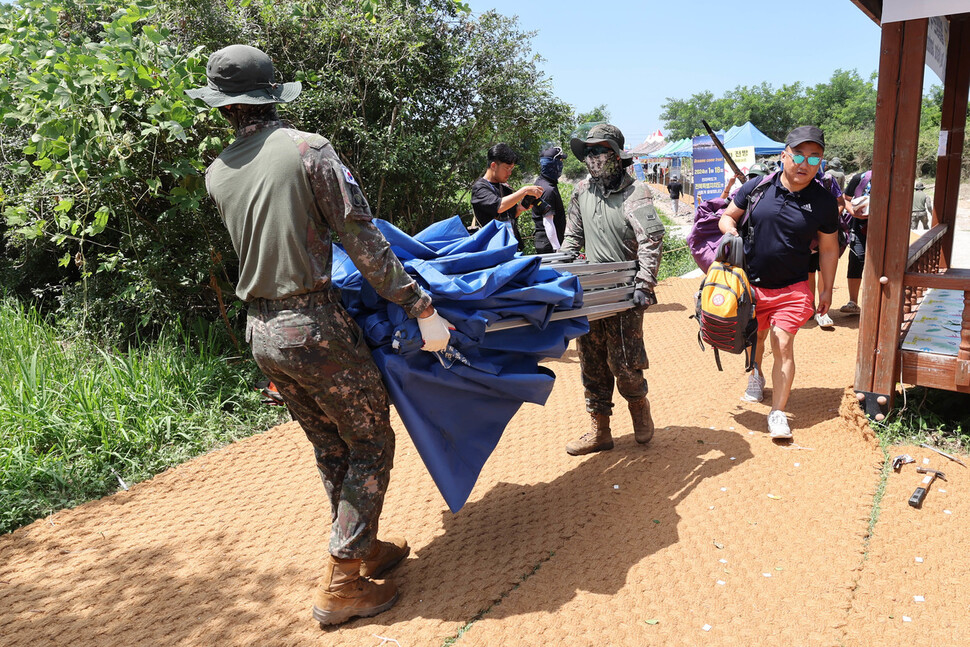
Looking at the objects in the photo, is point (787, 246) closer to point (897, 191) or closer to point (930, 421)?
point (897, 191)

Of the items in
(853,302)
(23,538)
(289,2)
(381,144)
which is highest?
(289,2)

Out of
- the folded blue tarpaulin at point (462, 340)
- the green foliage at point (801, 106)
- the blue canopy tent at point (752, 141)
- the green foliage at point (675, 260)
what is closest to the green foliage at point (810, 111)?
the green foliage at point (801, 106)

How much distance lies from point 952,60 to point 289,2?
666 centimetres

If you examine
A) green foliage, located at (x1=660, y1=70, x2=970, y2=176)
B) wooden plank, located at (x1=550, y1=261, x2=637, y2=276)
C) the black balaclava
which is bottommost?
wooden plank, located at (x1=550, y1=261, x2=637, y2=276)

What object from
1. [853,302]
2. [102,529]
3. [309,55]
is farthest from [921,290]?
[102,529]

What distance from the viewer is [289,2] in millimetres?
7156

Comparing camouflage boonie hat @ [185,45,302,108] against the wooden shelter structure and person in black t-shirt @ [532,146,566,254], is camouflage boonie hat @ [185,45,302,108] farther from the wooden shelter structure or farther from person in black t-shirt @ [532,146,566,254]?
person in black t-shirt @ [532,146,566,254]

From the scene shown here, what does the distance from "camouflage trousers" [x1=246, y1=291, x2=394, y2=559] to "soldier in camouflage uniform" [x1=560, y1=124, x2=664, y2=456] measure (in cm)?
182

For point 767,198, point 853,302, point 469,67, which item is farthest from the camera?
point 469,67

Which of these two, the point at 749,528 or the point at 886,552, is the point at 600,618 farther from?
the point at 886,552

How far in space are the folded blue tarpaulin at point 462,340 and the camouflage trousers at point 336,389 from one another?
0.13 metres

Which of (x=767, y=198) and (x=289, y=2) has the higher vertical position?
(x=289, y=2)

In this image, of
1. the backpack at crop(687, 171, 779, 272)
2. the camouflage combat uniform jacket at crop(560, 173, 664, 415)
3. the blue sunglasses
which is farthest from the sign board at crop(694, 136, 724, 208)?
the camouflage combat uniform jacket at crop(560, 173, 664, 415)

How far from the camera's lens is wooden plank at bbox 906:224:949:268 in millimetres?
5055
